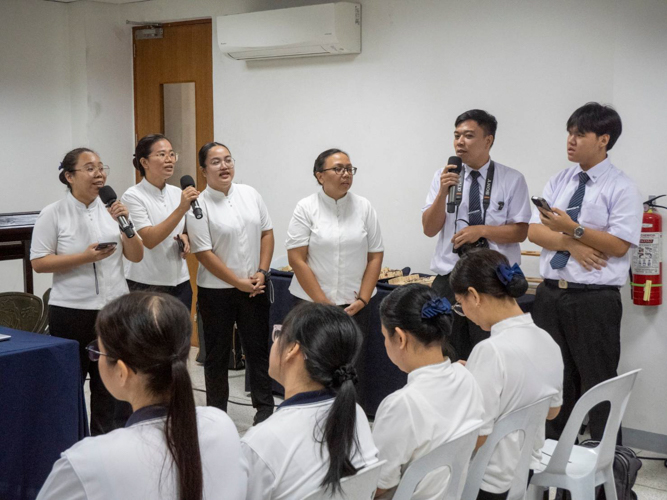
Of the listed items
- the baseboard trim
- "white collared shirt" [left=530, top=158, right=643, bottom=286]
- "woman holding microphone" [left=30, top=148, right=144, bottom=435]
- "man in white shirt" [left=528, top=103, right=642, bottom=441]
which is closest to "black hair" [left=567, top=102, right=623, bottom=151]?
"man in white shirt" [left=528, top=103, right=642, bottom=441]

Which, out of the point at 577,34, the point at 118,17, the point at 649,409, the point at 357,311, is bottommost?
the point at 649,409

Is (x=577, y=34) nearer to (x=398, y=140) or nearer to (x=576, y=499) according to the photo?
(x=398, y=140)

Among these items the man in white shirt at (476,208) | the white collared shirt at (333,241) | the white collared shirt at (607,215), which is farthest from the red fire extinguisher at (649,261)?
the white collared shirt at (333,241)

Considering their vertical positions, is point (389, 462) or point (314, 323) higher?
point (314, 323)

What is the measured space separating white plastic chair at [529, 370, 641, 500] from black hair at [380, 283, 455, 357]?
55 cm

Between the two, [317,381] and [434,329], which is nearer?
[317,381]

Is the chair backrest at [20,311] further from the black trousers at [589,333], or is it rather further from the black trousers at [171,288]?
the black trousers at [589,333]

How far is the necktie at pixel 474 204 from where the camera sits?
3748 mm

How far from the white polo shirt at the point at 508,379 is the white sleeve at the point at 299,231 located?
167 centimetres

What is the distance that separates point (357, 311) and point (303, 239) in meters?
0.45

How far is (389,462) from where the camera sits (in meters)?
1.94

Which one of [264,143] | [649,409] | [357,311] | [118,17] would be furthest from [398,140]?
[118,17]

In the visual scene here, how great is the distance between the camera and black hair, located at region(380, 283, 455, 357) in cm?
214

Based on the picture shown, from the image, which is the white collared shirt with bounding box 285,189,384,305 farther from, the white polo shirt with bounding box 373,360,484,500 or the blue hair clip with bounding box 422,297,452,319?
the white polo shirt with bounding box 373,360,484,500
